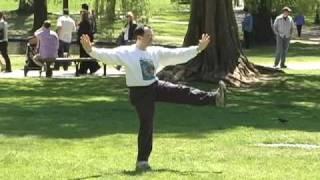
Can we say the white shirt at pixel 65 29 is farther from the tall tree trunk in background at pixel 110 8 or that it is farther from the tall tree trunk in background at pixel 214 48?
the tall tree trunk in background at pixel 110 8

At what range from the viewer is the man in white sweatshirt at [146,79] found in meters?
8.72

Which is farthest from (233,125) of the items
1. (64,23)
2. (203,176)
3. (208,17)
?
(64,23)

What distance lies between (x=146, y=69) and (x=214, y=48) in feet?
39.6

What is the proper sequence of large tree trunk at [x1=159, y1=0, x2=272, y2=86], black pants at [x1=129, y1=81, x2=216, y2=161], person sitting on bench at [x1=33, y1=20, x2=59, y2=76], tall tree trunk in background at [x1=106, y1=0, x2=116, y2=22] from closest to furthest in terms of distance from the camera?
black pants at [x1=129, y1=81, x2=216, y2=161] < large tree trunk at [x1=159, y1=0, x2=272, y2=86] < person sitting on bench at [x1=33, y1=20, x2=59, y2=76] < tall tree trunk in background at [x1=106, y1=0, x2=116, y2=22]

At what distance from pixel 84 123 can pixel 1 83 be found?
298 inches

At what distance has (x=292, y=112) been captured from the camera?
51.4ft

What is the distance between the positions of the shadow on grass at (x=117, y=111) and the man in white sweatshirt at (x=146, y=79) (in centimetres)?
325

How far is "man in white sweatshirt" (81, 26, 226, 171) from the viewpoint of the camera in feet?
28.6

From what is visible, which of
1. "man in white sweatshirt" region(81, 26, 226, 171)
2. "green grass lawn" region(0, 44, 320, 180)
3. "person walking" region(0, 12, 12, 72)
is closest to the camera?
"man in white sweatshirt" region(81, 26, 226, 171)

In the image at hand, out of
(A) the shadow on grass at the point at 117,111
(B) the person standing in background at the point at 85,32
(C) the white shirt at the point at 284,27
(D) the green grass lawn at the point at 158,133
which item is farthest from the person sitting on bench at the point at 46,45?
(C) the white shirt at the point at 284,27

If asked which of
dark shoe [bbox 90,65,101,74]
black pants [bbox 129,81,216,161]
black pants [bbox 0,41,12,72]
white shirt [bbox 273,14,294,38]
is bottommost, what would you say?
dark shoe [bbox 90,65,101,74]

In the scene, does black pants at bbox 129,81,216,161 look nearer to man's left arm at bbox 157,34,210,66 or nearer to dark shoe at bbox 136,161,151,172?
dark shoe at bbox 136,161,151,172

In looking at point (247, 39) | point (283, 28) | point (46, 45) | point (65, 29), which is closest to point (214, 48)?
point (46, 45)

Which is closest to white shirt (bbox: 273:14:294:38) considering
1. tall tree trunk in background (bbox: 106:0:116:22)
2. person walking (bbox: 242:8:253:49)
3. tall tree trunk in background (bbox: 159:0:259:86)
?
tall tree trunk in background (bbox: 159:0:259:86)
